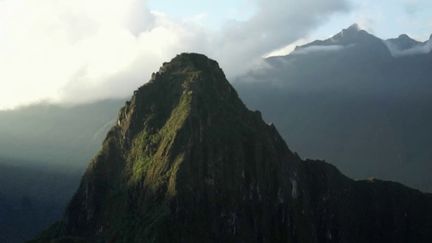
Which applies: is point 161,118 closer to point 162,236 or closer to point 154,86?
point 154,86

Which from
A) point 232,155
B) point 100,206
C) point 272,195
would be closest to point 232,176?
point 232,155

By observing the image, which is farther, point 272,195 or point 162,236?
point 272,195

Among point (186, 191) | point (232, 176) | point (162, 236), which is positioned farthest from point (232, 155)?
point (162, 236)

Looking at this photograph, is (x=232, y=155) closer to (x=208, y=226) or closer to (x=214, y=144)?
(x=214, y=144)

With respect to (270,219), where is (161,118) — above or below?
above

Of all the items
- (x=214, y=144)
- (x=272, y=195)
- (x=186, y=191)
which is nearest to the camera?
(x=186, y=191)

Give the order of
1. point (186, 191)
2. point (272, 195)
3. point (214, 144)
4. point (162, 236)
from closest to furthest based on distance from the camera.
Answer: point (162, 236), point (186, 191), point (214, 144), point (272, 195)

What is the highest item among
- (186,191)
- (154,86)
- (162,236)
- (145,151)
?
(154,86)
